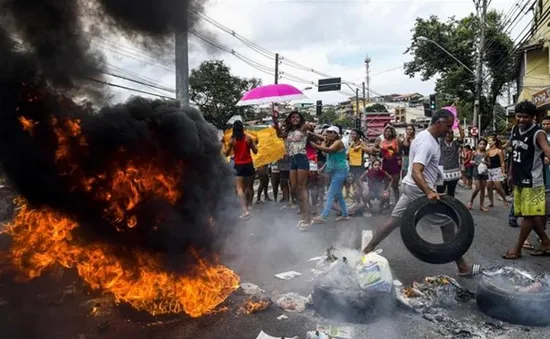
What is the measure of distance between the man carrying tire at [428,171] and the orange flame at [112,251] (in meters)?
2.24

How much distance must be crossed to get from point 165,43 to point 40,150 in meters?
1.77

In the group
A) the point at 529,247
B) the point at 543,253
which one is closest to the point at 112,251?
the point at 543,253

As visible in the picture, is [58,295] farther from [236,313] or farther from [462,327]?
[462,327]

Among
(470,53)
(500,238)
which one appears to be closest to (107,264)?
(500,238)

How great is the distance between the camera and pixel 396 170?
33.3 ft

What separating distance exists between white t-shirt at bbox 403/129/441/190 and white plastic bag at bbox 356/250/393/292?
4.60ft

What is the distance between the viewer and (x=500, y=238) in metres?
7.20

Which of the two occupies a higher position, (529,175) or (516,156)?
(516,156)

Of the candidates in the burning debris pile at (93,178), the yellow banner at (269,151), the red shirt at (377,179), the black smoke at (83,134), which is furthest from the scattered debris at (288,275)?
the yellow banner at (269,151)

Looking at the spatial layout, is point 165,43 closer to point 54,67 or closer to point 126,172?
point 54,67

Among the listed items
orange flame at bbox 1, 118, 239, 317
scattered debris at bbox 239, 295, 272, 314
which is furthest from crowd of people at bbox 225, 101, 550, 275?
orange flame at bbox 1, 118, 239, 317

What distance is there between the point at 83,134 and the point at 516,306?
163 inches

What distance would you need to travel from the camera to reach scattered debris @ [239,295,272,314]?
4.18 meters

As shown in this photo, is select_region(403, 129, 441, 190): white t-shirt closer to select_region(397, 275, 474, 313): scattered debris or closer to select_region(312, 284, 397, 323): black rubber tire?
select_region(397, 275, 474, 313): scattered debris
